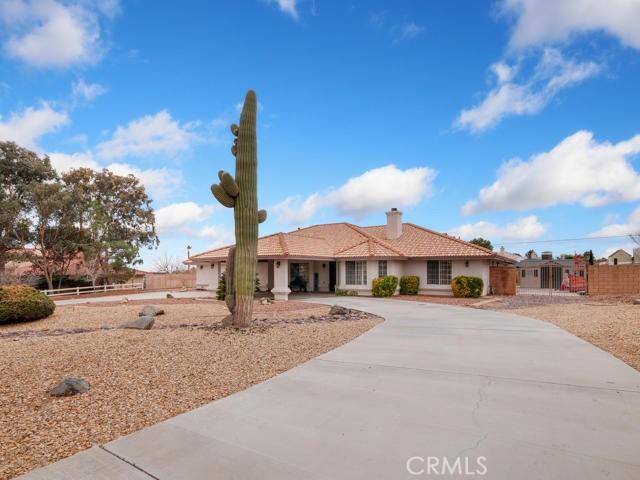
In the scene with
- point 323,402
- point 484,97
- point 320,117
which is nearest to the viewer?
point 323,402

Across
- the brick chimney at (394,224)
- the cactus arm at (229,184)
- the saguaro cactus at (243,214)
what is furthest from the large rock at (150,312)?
the brick chimney at (394,224)

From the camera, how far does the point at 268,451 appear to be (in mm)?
3580

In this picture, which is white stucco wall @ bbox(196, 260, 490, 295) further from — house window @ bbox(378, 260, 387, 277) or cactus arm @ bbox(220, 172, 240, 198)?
cactus arm @ bbox(220, 172, 240, 198)

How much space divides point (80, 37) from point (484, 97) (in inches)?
518

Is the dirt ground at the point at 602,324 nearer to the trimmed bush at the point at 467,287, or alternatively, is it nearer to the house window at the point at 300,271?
the trimmed bush at the point at 467,287

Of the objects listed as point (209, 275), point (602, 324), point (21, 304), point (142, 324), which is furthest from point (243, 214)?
point (209, 275)

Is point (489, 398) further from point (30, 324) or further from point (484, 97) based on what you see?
point (30, 324)

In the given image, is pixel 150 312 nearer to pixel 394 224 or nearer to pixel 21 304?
pixel 21 304

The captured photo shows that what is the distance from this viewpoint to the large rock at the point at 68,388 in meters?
5.20

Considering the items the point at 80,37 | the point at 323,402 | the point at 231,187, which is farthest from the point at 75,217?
the point at 323,402

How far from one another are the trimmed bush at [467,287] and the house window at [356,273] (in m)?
5.12

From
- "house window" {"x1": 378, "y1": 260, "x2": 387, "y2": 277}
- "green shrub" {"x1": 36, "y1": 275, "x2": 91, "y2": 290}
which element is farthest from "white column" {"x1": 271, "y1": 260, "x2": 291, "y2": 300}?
"green shrub" {"x1": 36, "y1": 275, "x2": 91, "y2": 290}

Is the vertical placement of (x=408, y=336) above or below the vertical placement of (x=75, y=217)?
below

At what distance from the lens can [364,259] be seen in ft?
74.4
